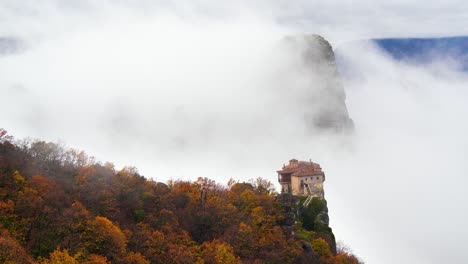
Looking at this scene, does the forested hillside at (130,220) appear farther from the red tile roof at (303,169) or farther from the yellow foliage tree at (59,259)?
the red tile roof at (303,169)

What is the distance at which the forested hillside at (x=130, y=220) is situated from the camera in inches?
1950

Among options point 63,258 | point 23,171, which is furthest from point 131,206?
point 63,258

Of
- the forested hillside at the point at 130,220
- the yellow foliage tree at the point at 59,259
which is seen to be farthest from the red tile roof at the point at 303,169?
the yellow foliage tree at the point at 59,259

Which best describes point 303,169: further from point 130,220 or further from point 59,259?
point 59,259

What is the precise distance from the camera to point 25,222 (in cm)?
4959

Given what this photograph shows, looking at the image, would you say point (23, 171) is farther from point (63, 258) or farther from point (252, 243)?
point (252, 243)

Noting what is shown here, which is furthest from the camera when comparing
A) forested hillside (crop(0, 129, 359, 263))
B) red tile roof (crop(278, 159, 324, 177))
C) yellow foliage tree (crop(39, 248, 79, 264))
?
red tile roof (crop(278, 159, 324, 177))

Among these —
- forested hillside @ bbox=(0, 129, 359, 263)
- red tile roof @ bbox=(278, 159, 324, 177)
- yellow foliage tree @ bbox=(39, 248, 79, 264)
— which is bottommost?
yellow foliage tree @ bbox=(39, 248, 79, 264)

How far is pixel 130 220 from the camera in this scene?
62.8 m

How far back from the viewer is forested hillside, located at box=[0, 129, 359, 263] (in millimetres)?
49531

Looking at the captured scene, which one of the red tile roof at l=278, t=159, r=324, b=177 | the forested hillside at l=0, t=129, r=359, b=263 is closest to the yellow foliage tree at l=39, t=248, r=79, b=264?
the forested hillside at l=0, t=129, r=359, b=263

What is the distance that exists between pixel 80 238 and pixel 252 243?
24.3m

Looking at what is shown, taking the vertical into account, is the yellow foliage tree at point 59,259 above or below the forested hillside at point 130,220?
below

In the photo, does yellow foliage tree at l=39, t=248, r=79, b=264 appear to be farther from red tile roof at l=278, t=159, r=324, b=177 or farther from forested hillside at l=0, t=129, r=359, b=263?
red tile roof at l=278, t=159, r=324, b=177
